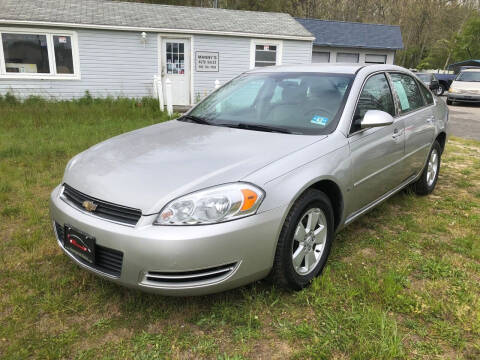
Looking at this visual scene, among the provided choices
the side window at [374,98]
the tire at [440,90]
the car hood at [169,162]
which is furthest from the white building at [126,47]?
the tire at [440,90]

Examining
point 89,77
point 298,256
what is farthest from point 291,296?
point 89,77

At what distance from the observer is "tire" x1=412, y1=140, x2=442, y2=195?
4.61 metres

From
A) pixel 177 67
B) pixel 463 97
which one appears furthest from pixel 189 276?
pixel 463 97

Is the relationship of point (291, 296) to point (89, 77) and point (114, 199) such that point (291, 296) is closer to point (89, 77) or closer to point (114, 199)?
point (114, 199)

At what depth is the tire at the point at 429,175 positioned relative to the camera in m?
4.61

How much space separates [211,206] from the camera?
216cm

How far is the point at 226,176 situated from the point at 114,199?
66 cm

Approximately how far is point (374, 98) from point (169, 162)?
1983 millimetres

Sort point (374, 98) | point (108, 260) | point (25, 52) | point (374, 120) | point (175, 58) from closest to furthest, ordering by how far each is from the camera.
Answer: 1. point (108, 260)
2. point (374, 120)
3. point (374, 98)
4. point (25, 52)
5. point (175, 58)

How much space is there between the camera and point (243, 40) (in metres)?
13.9

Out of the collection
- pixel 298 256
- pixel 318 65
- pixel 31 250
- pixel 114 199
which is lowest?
pixel 31 250

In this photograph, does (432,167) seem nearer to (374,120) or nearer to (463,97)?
(374,120)

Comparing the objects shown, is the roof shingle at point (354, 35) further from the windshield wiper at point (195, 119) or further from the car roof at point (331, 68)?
the windshield wiper at point (195, 119)

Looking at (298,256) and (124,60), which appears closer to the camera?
(298,256)
